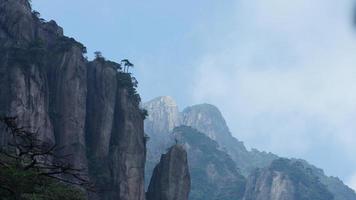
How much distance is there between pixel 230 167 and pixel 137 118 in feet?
338

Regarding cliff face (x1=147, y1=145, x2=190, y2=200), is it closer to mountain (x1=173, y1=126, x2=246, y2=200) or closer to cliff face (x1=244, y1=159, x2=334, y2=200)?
mountain (x1=173, y1=126, x2=246, y2=200)

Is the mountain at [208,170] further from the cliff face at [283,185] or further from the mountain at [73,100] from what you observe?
the mountain at [73,100]

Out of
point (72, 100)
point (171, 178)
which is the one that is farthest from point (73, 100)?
point (171, 178)

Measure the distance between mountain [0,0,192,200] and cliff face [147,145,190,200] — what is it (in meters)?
3.18

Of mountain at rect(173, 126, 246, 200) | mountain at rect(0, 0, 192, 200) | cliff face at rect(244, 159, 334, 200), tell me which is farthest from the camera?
mountain at rect(173, 126, 246, 200)

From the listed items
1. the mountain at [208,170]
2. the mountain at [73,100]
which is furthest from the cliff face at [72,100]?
the mountain at [208,170]

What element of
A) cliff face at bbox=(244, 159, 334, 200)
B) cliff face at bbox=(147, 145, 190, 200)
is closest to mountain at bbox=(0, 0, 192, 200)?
cliff face at bbox=(147, 145, 190, 200)

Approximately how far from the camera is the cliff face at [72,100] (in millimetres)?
58031

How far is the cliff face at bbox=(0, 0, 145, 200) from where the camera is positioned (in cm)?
5803

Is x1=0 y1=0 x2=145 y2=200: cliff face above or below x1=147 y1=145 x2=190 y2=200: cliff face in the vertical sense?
above

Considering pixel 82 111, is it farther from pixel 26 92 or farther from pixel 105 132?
pixel 26 92

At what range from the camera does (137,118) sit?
230 feet

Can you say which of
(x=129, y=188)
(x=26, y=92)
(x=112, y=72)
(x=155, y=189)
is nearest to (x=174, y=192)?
(x=155, y=189)

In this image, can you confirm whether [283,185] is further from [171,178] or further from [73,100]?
[73,100]
